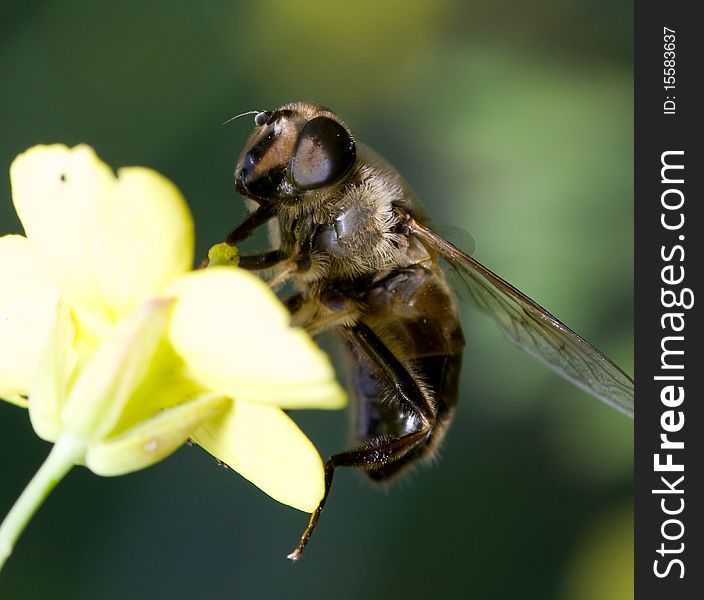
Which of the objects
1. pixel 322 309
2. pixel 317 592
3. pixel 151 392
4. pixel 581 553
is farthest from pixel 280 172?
pixel 581 553

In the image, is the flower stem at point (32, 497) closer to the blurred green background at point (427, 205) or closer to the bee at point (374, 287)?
the bee at point (374, 287)

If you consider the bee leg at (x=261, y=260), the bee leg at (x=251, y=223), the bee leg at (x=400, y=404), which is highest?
the bee leg at (x=251, y=223)
